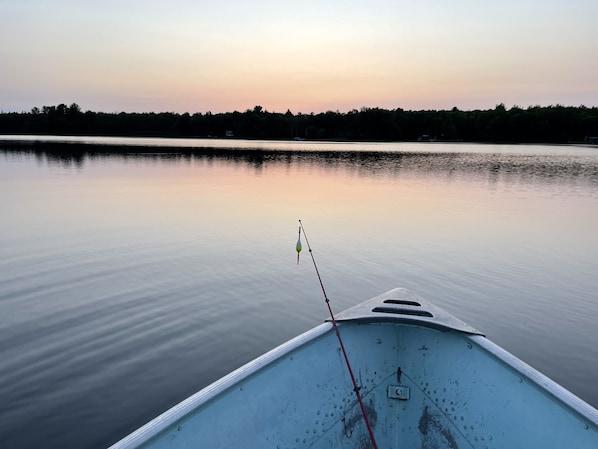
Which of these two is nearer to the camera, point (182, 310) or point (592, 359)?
point (592, 359)

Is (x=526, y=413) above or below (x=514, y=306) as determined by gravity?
above

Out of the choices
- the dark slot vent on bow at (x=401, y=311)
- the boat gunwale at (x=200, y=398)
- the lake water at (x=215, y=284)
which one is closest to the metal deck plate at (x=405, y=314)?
the dark slot vent on bow at (x=401, y=311)

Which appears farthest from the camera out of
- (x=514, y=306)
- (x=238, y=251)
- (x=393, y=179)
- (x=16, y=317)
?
(x=393, y=179)

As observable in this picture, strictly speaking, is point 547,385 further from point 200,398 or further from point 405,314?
point 200,398

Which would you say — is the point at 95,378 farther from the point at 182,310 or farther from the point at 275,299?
the point at 275,299

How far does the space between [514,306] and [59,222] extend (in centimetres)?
1716

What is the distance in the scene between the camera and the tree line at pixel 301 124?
139125 millimetres

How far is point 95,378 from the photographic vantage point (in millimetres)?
6137

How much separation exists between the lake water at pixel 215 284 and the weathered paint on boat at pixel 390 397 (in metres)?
2.81

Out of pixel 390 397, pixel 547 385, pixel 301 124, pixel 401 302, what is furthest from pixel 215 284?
pixel 301 124

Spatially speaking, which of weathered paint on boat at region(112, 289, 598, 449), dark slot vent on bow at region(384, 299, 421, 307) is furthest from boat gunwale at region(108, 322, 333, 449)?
dark slot vent on bow at region(384, 299, 421, 307)

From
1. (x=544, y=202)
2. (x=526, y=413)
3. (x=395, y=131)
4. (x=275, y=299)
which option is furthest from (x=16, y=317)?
(x=395, y=131)

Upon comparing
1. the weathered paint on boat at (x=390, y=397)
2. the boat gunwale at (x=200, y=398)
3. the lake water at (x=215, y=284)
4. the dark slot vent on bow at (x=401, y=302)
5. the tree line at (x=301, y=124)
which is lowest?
the lake water at (x=215, y=284)

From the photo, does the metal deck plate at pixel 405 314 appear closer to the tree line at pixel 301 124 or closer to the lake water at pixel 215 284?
the lake water at pixel 215 284
